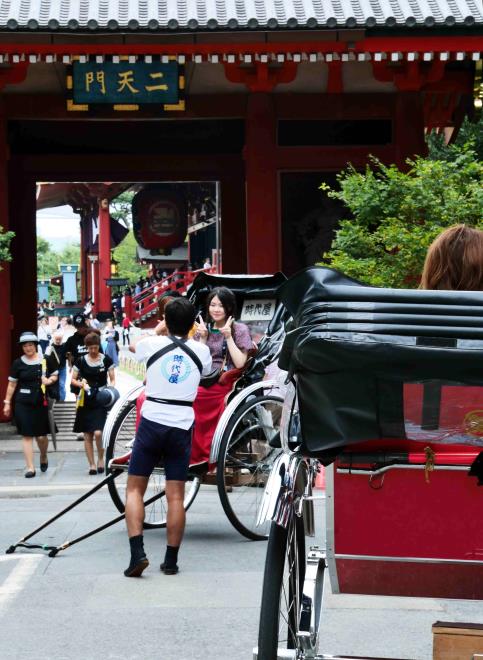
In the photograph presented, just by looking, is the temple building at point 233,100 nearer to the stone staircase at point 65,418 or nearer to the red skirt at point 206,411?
the stone staircase at point 65,418

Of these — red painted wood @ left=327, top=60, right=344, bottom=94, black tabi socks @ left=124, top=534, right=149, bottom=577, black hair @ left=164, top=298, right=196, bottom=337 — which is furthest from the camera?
red painted wood @ left=327, top=60, right=344, bottom=94

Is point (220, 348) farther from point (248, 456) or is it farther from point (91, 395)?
point (91, 395)

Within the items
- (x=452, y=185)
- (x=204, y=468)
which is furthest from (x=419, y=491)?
(x=452, y=185)

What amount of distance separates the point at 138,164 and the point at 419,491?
1265 cm

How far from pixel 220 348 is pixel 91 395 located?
12.9 feet

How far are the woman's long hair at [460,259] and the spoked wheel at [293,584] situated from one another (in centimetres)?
80

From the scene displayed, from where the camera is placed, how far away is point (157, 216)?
→ 974 inches

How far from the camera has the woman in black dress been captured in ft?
39.8

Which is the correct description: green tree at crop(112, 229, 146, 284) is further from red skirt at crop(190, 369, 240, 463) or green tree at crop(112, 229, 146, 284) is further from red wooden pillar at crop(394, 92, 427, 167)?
red skirt at crop(190, 369, 240, 463)

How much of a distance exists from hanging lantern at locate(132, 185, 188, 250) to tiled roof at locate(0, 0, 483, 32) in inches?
392

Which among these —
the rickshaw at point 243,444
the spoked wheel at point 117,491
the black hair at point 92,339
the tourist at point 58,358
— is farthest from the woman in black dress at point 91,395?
the rickshaw at point 243,444

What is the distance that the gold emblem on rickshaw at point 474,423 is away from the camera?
11.4ft

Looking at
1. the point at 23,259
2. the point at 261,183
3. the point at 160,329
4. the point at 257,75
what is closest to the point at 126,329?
the point at 23,259

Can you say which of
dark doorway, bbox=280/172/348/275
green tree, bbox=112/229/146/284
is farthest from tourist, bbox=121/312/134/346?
green tree, bbox=112/229/146/284
